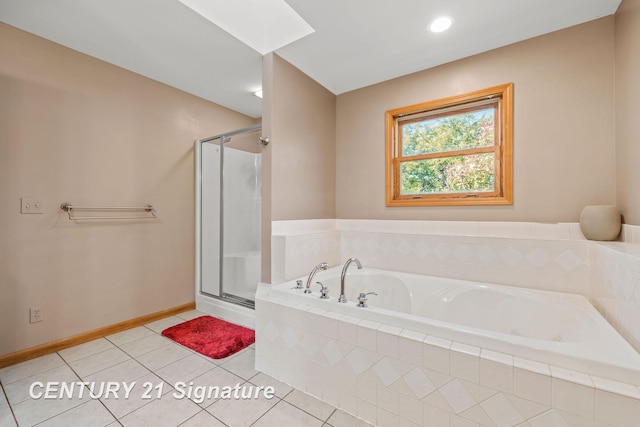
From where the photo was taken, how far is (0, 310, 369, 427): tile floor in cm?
140

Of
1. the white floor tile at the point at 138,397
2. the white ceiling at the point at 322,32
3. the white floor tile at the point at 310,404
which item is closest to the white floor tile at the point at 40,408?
the white floor tile at the point at 138,397

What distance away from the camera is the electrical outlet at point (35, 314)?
77.9 inches

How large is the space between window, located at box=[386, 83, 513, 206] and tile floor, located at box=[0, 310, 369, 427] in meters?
1.74

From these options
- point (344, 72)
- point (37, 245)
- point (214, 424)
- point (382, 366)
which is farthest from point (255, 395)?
point (344, 72)

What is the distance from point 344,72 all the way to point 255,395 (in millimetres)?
2541

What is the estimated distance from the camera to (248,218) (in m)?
2.75

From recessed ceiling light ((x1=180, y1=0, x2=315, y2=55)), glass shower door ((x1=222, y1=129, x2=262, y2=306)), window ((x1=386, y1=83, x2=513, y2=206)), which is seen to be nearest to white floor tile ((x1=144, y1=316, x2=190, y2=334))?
glass shower door ((x1=222, y1=129, x2=262, y2=306))

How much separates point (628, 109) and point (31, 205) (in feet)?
12.8

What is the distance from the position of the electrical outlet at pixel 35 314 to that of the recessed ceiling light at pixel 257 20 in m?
2.40

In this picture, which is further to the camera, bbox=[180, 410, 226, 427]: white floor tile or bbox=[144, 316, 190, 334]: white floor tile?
bbox=[144, 316, 190, 334]: white floor tile

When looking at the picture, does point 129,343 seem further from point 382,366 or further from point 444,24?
point 444,24

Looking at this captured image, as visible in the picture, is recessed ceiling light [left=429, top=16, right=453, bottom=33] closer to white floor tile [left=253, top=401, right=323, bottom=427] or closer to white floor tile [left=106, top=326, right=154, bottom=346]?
white floor tile [left=253, top=401, right=323, bottom=427]

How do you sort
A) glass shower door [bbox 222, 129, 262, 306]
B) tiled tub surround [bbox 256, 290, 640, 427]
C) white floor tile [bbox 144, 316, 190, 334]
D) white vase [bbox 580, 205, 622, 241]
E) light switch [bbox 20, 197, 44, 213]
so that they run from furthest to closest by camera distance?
glass shower door [bbox 222, 129, 262, 306] < white floor tile [bbox 144, 316, 190, 334] < light switch [bbox 20, 197, 44, 213] < white vase [bbox 580, 205, 622, 241] < tiled tub surround [bbox 256, 290, 640, 427]

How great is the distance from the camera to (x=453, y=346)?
46.5 inches
